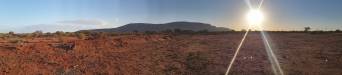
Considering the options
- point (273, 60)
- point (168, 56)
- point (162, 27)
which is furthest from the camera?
point (162, 27)

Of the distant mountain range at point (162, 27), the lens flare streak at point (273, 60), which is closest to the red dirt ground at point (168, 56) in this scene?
the lens flare streak at point (273, 60)

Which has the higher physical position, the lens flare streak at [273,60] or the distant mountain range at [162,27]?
the distant mountain range at [162,27]

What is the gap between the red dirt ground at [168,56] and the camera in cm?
2006

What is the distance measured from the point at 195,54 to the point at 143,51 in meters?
2.68

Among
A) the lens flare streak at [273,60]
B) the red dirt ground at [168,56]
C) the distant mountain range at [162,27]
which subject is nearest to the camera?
the lens flare streak at [273,60]

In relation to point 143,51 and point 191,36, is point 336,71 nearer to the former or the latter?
point 143,51

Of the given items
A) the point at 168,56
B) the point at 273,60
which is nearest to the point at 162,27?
the point at 168,56

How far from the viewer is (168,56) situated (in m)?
22.6

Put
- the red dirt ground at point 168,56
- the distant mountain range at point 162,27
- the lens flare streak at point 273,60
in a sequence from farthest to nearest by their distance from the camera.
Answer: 1. the distant mountain range at point 162,27
2. the red dirt ground at point 168,56
3. the lens flare streak at point 273,60

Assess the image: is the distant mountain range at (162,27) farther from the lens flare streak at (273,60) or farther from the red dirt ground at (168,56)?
the lens flare streak at (273,60)

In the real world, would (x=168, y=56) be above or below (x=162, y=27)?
below

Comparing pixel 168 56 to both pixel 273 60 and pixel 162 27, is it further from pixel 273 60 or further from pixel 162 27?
pixel 162 27

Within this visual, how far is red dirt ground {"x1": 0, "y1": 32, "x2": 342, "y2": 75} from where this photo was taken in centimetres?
2006

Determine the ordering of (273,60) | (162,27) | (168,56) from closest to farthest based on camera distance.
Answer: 1. (273,60)
2. (168,56)
3. (162,27)
